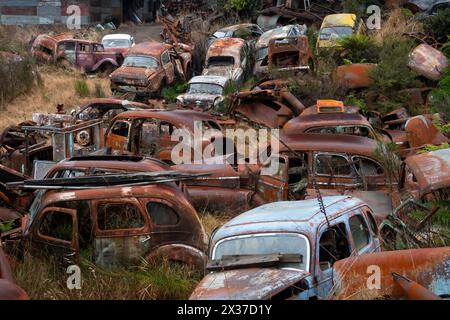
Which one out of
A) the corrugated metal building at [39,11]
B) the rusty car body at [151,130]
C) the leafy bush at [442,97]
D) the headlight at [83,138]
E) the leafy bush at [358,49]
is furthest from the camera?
the corrugated metal building at [39,11]

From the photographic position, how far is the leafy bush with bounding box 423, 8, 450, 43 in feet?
58.9

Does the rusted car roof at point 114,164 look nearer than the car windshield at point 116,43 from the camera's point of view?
Yes

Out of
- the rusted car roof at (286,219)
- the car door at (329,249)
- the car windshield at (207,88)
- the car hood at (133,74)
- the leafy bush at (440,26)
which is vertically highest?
the leafy bush at (440,26)

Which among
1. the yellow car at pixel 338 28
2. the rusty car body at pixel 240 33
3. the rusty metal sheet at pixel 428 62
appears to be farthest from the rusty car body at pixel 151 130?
the rusty car body at pixel 240 33

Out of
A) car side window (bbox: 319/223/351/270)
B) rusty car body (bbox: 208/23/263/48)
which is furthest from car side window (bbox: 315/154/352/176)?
rusty car body (bbox: 208/23/263/48)

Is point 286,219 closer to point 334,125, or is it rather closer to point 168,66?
point 334,125

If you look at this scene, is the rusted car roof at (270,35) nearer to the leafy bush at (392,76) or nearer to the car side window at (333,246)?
the leafy bush at (392,76)

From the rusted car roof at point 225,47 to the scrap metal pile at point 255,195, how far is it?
3.17 m

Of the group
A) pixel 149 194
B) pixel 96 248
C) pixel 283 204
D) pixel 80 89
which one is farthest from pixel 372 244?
pixel 80 89

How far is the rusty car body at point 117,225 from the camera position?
23.0 feet

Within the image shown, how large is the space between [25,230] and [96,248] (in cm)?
95

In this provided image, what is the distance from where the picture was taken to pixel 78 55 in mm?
20906

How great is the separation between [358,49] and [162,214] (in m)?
11.7

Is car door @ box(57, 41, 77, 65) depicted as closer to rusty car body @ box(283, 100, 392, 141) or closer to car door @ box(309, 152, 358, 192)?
rusty car body @ box(283, 100, 392, 141)
